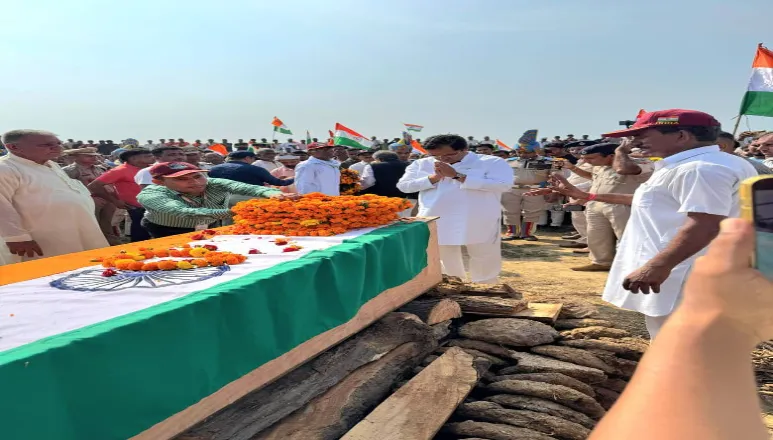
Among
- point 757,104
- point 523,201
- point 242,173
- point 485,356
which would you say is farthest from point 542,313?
point 523,201

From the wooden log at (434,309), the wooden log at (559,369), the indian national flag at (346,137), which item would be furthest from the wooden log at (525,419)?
the indian national flag at (346,137)

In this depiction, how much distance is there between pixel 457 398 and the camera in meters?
2.90

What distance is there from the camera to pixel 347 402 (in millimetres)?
2666

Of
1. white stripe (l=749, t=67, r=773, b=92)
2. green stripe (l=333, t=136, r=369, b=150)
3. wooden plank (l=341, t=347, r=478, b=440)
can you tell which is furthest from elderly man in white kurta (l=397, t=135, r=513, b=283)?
green stripe (l=333, t=136, r=369, b=150)

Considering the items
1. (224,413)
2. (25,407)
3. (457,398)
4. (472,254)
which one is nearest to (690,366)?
(25,407)

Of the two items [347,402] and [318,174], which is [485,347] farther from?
[318,174]

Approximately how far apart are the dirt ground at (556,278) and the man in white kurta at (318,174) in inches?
113

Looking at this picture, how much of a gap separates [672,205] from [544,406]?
1385 mm

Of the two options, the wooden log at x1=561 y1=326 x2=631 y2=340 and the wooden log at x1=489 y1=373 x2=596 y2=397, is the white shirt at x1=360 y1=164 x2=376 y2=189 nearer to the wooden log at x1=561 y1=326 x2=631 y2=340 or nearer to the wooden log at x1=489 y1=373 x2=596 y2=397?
the wooden log at x1=561 y1=326 x2=631 y2=340

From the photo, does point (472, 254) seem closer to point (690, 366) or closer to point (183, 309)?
point (183, 309)

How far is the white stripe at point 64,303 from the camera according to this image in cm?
176

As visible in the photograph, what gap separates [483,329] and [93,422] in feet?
9.00

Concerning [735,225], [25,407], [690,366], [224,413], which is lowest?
[224,413]

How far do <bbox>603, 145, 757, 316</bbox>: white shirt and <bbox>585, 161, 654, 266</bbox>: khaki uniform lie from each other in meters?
3.71
